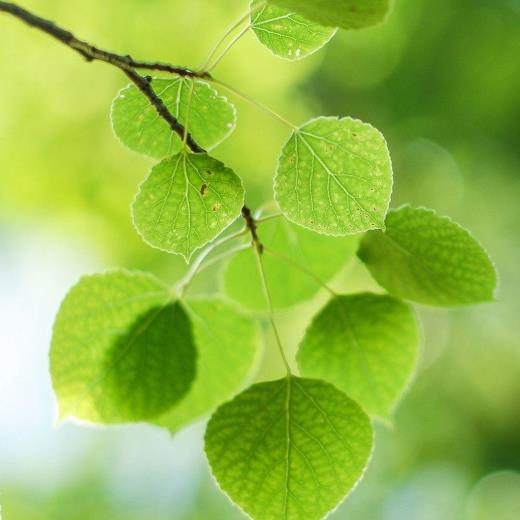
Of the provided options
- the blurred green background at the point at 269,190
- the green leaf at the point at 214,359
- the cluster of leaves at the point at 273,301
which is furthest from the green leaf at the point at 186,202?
the blurred green background at the point at 269,190

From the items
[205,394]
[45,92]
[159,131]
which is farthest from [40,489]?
[159,131]

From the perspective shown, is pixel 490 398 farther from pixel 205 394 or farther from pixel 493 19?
pixel 205 394

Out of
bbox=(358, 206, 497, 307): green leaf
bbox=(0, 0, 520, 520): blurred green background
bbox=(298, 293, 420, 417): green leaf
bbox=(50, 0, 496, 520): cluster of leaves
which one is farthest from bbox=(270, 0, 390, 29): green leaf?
bbox=(0, 0, 520, 520): blurred green background

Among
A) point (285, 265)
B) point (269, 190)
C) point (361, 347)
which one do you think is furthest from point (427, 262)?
point (269, 190)

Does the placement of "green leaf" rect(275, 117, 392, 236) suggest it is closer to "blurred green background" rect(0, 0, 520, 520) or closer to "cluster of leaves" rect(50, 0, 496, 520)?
"cluster of leaves" rect(50, 0, 496, 520)

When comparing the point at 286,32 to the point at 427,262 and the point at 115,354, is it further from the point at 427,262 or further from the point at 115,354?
the point at 115,354

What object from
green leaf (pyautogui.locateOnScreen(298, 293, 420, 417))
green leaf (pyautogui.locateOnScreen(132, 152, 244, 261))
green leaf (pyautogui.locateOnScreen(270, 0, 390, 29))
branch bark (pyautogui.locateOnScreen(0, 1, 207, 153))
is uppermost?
branch bark (pyautogui.locateOnScreen(0, 1, 207, 153))

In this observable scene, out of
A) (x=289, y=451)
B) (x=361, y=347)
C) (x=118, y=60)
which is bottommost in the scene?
(x=289, y=451)
